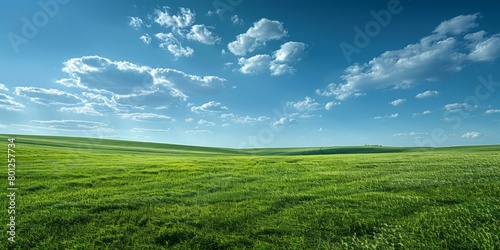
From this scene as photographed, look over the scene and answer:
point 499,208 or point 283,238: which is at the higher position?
point 499,208

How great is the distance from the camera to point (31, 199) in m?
12.5

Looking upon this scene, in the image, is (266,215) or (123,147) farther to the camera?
(123,147)

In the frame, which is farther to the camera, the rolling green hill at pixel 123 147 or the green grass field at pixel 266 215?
the rolling green hill at pixel 123 147

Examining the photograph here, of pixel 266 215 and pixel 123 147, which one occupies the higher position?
pixel 266 215

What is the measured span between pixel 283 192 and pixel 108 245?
7932 mm

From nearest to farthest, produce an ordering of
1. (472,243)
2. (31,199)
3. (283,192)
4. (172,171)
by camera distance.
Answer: (472,243) → (31,199) → (283,192) → (172,171)

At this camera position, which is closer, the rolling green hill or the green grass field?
the green grass field

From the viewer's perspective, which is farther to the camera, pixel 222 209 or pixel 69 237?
pixel 222 209

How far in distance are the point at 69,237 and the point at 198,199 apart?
534 cm

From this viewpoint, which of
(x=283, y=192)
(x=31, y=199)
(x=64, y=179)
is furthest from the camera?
(x=64, y=179)

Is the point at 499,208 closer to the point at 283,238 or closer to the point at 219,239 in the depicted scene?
the point at 283,238

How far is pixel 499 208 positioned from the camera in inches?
361

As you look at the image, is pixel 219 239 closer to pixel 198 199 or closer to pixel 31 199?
pixel 198 199

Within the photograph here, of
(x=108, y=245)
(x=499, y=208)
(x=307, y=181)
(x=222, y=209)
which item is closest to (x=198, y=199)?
(x=222, y=209)
